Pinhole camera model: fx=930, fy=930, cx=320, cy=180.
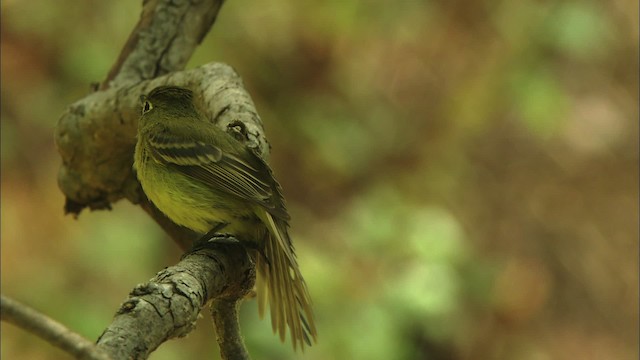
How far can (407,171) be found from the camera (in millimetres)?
6641

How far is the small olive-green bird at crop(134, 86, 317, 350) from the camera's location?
2604mm

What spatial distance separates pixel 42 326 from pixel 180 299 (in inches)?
26.8

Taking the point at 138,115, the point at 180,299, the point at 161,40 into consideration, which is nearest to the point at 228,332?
the point at 180,299

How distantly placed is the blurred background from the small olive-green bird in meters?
2.24

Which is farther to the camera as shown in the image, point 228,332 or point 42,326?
point 228,332

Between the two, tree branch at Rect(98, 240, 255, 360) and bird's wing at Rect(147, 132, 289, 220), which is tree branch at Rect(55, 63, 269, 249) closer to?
bird's wing at Rect(147, 132, 289, 220)

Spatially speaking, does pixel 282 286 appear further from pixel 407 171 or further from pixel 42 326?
pixel 407 171

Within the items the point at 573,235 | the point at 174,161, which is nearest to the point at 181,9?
the point at 174,161

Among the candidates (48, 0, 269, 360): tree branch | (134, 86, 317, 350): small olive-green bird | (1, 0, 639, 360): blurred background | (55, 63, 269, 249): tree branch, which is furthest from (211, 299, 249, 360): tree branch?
(1, 0, 639, 360): blurred background

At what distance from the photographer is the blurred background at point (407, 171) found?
217 inches

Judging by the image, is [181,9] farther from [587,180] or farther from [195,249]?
[587,180]

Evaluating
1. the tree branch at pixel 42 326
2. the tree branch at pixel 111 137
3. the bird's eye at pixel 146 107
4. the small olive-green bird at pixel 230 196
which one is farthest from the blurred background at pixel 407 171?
the tree branch at pixel 42 326

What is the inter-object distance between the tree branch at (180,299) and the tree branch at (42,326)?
0.30 metres

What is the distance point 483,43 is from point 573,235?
159 centimetres
